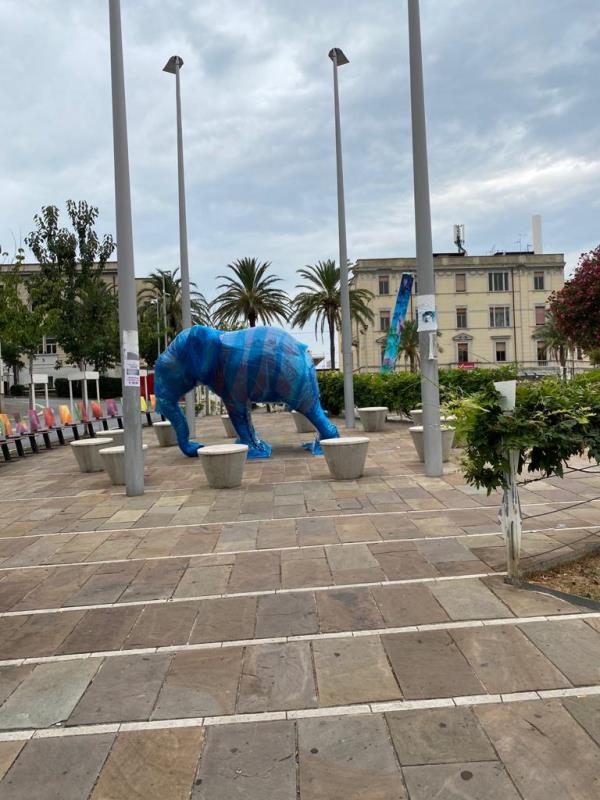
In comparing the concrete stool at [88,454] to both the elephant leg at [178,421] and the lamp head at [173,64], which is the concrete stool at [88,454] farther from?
the lamp head at [173,64]

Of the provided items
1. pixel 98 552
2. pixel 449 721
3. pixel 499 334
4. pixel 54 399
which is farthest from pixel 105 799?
pixel 499 334

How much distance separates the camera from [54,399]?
47.3m

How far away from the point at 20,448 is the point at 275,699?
12697mm

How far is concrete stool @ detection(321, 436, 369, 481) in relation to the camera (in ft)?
29.5

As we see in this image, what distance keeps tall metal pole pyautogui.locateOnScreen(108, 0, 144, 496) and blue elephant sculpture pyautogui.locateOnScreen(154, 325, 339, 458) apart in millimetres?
2502

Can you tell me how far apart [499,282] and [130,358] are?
50919 mm

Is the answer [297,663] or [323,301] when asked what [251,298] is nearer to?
[323,301]

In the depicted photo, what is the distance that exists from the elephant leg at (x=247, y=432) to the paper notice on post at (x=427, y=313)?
4048mm

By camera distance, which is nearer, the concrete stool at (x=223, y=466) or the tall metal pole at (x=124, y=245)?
the tall metal pole at (x=124, y=245)

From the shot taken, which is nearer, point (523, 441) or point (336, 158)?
point (523, 441)

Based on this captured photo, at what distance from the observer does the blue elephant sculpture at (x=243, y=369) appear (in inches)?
428

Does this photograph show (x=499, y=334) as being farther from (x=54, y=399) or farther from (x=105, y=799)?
(x=105, y=799)

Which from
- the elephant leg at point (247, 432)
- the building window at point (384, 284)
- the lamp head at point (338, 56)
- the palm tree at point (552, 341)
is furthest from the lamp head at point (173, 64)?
the building window at point (384, 284)

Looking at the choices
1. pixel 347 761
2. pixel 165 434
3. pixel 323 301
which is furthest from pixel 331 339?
pixel 347 761
